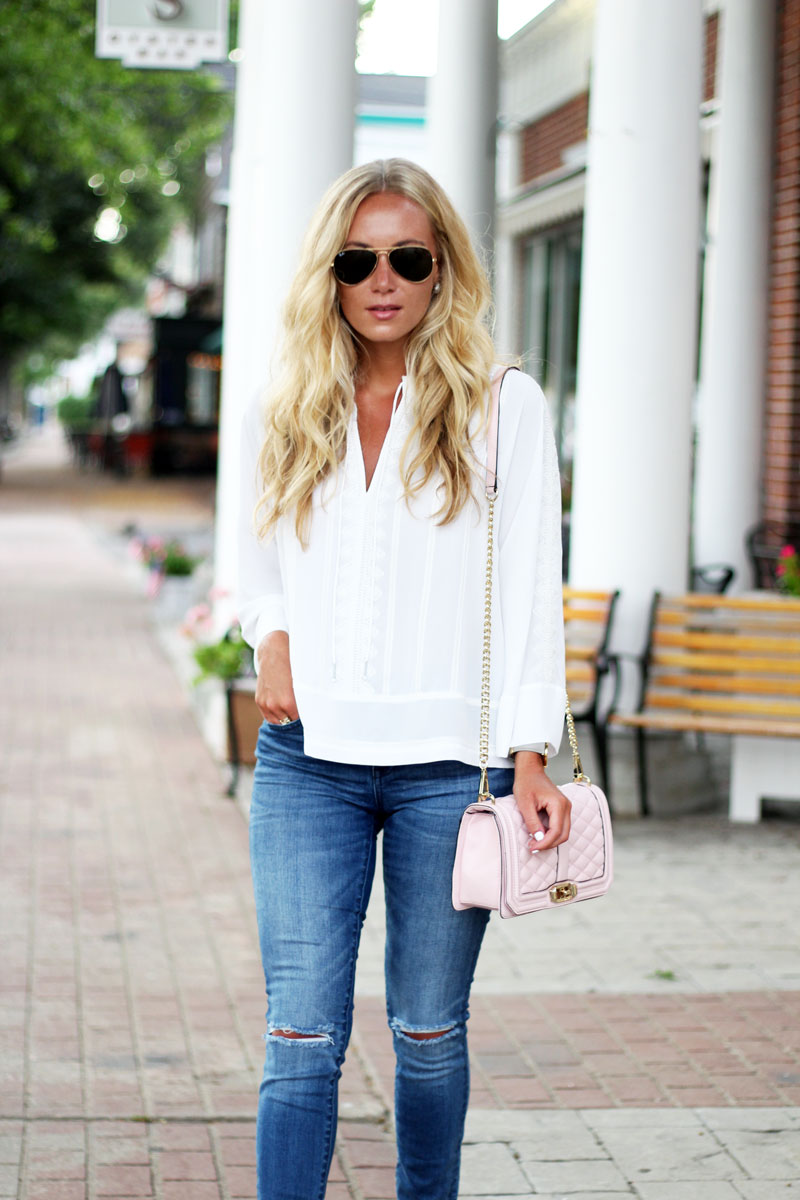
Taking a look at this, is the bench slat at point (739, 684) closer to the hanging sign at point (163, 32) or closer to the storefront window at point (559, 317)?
the hanging sign at point (163, 32)

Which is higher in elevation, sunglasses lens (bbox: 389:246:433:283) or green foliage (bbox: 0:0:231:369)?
green foliage (bbox: 0:0:231:369)

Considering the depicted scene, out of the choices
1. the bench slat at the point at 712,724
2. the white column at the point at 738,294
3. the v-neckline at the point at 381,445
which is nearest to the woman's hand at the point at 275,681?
the v-neckline at the point at 381,445

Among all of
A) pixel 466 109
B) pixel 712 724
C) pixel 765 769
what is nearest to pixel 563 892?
pixel 712 724

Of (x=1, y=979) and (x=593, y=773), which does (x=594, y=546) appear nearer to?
(x=593, y=773)

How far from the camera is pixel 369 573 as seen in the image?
2523 millimetres

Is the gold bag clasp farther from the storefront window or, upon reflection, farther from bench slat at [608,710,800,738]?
the storefront window

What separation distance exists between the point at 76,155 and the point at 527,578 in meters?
21.9

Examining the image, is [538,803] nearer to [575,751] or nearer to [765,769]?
[575,751]

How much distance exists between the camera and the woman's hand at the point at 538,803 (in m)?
2.48

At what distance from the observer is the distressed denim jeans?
98.0 inches

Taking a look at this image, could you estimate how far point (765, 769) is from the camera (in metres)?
6.67

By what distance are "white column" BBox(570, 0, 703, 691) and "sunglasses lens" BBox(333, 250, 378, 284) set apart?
4119mm

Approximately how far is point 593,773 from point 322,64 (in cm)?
326

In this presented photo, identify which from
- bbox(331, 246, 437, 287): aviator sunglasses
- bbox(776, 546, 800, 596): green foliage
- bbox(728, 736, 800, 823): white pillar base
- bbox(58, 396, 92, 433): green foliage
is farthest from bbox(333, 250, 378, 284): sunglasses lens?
bbox(58, 396, 92, 433): green foliage
